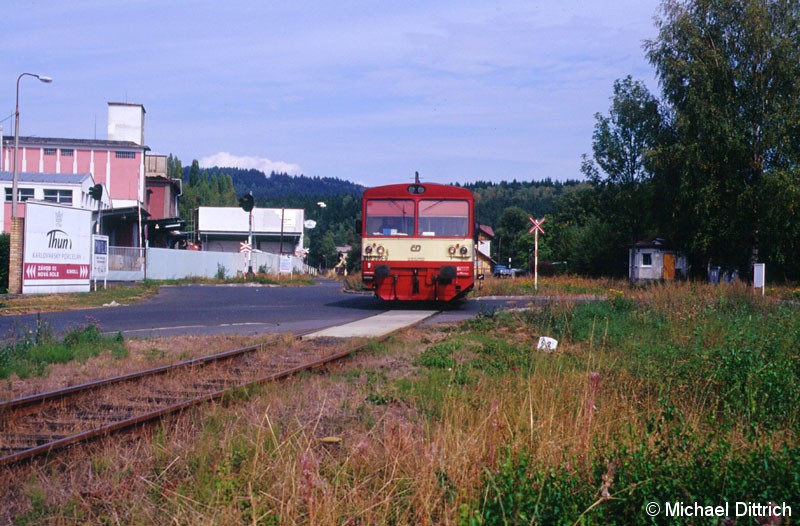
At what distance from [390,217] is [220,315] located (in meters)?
5.13

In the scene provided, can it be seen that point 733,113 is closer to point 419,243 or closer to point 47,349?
point 419,243

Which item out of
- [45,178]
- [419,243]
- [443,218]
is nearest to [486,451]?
[419,243]

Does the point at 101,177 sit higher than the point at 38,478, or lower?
higher

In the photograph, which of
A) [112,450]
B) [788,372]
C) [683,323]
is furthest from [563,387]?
[683,323]

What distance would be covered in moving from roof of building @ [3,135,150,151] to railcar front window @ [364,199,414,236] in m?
43.8

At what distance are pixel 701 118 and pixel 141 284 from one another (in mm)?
25721

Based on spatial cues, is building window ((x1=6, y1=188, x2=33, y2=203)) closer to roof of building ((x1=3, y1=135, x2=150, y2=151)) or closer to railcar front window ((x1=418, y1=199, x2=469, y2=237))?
roof of building ((x1=3, y1=135, x2=150, y2=151))

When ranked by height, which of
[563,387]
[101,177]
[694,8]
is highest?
[694,8]

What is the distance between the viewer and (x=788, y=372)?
673 centimetres

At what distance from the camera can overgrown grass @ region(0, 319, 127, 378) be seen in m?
9.40

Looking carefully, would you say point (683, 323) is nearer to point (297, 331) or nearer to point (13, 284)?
point (297, 331)

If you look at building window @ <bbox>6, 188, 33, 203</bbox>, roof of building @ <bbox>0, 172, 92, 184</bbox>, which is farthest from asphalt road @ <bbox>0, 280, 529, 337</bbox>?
building window @ <bbox>6, 188, 33, 203</bbox>

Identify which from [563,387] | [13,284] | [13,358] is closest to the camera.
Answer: [563,387]

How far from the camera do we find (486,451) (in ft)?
14.2
